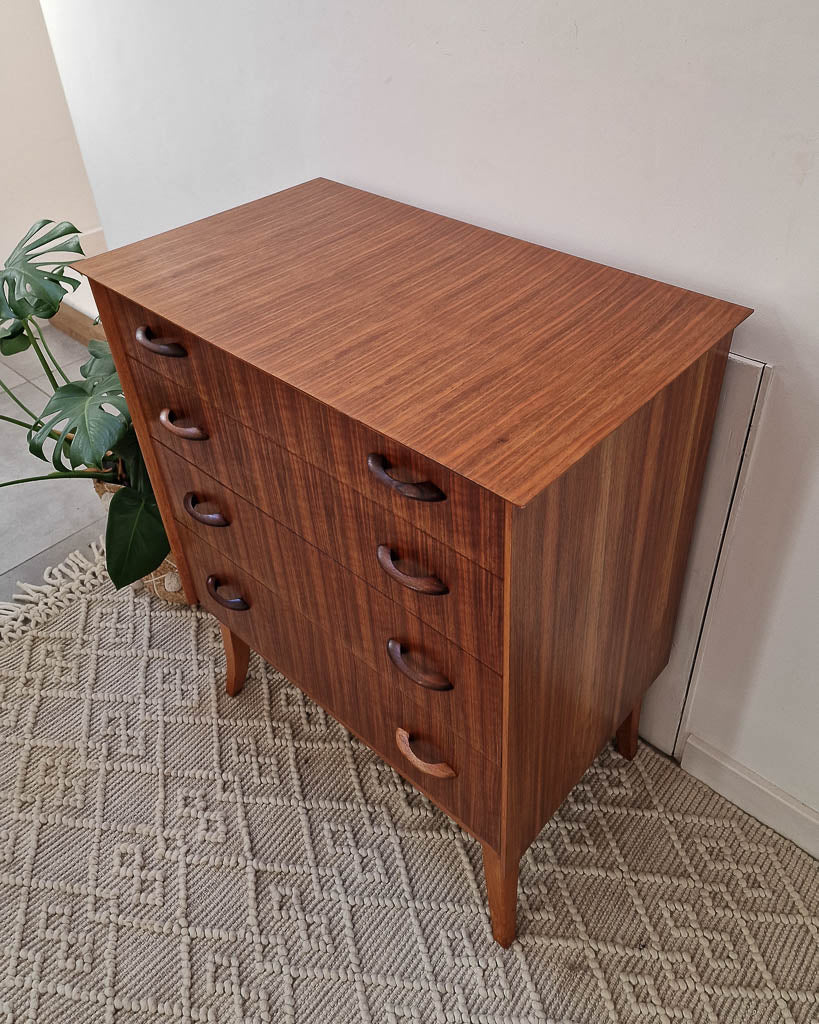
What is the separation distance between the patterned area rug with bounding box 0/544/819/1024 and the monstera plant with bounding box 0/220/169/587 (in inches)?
11.1

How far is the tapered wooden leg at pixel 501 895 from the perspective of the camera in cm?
105

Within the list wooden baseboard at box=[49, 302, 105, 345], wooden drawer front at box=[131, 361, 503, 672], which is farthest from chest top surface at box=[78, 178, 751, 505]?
wooden baseboard at box=[49, 302, 105, 345]

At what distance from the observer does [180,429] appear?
3.47 feet

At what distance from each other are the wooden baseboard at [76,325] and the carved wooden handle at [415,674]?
1819 millimetres

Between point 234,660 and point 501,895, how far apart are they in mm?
597

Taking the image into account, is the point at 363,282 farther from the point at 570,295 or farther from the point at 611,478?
the point at 611,478

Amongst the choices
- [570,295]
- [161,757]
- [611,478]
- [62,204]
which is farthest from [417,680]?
[62,204]

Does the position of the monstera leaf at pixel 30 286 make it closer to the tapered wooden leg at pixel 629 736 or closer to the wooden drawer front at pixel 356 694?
the wooden drawer front at pixel 356 694

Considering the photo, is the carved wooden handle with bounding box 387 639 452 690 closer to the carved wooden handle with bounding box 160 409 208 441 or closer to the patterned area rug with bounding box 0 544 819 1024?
the carved wooden handle with bounding box 160 409 208 441

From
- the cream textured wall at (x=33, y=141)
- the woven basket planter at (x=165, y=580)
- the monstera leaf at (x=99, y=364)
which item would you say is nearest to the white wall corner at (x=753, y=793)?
the woven basket planter at (x=165, y=580)

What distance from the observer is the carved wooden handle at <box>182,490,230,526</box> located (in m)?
1.13

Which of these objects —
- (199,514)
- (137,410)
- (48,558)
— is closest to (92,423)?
(137,410)

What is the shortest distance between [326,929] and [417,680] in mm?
499

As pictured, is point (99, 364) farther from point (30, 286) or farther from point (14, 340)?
point (14, 340)
